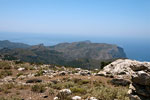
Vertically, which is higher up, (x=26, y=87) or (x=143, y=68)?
(x=143, y=68)

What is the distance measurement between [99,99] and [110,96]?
809 mm

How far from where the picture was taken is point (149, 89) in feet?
25.2

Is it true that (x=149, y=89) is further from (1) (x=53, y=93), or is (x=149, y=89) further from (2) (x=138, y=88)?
(1) (x=53, y=93)

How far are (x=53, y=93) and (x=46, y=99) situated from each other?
3.79ft

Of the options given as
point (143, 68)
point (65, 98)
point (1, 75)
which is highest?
point (143, 68)

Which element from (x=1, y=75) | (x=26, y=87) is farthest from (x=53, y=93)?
(x=1, y=75)

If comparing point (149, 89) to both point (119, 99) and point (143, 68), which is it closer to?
point (143, 68)

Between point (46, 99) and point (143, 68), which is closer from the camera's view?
point (143, 68)

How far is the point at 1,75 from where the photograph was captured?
19.0 metres

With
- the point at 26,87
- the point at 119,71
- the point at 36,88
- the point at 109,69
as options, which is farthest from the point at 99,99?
the point at 109,69

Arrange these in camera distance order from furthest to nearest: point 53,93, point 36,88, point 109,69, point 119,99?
point 109,69, point 36,88, point 53,93, point 119,99

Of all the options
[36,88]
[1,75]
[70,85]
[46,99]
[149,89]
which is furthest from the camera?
[1,75]

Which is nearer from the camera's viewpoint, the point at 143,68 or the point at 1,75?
the point at 143,68

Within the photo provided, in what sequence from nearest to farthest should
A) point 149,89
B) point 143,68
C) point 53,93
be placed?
1. point 149,89
2. point 143,68
3. point 53,93
